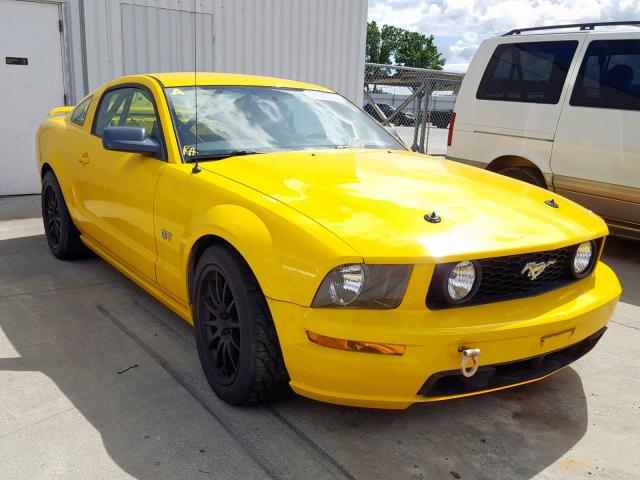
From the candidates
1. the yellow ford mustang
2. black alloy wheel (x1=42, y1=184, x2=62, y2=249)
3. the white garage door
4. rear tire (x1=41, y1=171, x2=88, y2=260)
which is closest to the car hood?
the yellow ford mustang

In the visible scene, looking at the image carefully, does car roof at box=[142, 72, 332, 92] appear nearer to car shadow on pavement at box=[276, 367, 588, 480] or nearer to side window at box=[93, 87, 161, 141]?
side window at box=[93, 87, 161, 141]

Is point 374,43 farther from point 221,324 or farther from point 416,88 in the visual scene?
point 221,324

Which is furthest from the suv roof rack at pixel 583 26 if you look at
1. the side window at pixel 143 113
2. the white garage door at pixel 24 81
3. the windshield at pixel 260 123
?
the white garage door at pixel 24 81

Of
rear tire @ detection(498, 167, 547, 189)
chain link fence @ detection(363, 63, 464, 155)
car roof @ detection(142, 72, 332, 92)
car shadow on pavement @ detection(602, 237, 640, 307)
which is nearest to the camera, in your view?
car roof @ detection(142, 72, 332, 92)

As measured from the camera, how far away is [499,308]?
7.82 ft

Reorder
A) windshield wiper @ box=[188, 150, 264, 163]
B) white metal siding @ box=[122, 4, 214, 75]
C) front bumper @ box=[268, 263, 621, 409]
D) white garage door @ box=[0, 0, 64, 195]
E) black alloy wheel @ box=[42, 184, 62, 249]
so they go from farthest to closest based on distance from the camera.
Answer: white metal siding @ box=[122, 4, 214, 75] → white garage door @ box=[0, 0, 64, 195] → black alloy wheel @ box=[42, 184, 62, 249] → windshield wiper @ box=[188, 150, 264, 163] → front bumper @ box=[268, 263, 621, 409]

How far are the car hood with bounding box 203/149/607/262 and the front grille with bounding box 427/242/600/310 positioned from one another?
7cm

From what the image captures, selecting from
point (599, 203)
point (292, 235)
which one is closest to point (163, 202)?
point (292, 235)

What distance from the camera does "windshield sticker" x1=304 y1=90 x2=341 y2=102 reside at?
4.02 metres

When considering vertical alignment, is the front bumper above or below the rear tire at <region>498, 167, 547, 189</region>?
below

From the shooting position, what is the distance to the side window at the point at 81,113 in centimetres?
454

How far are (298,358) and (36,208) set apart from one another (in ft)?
19.0

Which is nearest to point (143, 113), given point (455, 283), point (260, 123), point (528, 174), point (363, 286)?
point (260, 123)

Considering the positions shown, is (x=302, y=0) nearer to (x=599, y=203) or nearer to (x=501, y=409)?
(x=599, y=203)
